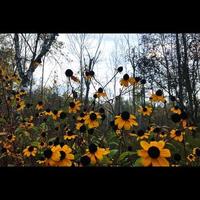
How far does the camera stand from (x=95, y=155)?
4.99 ft

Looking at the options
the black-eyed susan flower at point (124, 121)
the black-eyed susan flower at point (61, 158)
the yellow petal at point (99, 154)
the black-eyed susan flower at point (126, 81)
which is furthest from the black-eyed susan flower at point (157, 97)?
the black-eyed susan flower at point (61, 158)

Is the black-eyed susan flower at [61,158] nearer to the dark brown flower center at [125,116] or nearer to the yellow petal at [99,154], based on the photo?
the yellow petal at [99,154]

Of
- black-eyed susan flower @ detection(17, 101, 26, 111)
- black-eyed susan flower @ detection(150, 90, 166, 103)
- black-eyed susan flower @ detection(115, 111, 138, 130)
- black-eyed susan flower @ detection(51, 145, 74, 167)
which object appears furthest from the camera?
black-eyed susan flower @ detection(17, 101, 26, 111)

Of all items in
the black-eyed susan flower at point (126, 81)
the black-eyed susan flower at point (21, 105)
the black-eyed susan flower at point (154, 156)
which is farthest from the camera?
the black-eyed susan flower at point (21, 105)

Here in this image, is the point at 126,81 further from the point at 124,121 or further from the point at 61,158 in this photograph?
the point at 61,158

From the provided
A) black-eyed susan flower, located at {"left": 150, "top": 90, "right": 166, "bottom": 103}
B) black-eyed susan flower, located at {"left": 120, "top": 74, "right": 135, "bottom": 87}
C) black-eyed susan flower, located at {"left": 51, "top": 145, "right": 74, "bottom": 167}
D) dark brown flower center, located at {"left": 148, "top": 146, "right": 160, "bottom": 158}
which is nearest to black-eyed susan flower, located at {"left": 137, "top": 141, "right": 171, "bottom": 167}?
dark brown flower center, located at {"left": 148, "top": 146, "right": 160, "bottom": 158}

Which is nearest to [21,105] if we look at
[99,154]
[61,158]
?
[99,154]

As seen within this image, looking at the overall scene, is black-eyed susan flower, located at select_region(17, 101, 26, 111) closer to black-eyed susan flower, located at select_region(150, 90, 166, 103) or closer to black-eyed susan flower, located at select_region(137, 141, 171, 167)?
black-eyed susan flower, located at select_region(150, 90, 166, 103)

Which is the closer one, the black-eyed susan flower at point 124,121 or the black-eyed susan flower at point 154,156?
the black-eyed susan flower at point 154,156

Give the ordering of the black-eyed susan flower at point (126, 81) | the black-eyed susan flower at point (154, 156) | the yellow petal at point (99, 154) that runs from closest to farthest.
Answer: the black-eyed susan flower at point (154, 156) → the yellow petal at point (99, 154) → the black-eyed susan flower at point (126, 81)
